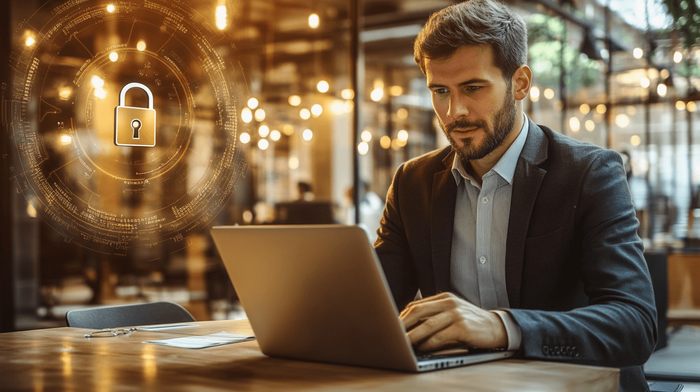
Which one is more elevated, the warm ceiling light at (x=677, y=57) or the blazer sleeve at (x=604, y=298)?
the warm ceiling light at (x=677, y=57)

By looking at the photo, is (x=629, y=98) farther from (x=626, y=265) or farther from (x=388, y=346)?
(x=388, y=346)

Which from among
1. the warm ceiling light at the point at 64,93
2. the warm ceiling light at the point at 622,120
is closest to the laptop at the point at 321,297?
the warm ceiling light at the point at 64,93

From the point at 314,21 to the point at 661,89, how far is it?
288 centimetres

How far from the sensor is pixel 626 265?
1.25 metres

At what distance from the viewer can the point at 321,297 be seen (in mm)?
995

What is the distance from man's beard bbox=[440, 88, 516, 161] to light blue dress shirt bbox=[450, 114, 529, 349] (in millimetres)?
63

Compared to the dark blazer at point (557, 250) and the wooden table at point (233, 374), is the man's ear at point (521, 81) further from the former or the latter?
the wooden table at point (233, 374)

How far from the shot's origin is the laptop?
917 millimetres

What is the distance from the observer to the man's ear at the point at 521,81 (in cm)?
157

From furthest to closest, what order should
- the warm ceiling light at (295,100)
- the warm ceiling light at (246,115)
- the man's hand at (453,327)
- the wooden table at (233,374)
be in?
1. the warm ceiling light at (295,100)
2. the warm ceiling light at (246,115)
3. the man's hand at (453,327)
4. the wooden table at (233,374)

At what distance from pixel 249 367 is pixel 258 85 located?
2881mm

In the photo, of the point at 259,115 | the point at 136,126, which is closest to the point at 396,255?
the point at 136,126

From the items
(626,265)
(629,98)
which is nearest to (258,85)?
(626,265)

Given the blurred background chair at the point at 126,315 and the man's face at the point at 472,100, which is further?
the blurred background chair at the point at 126,315
